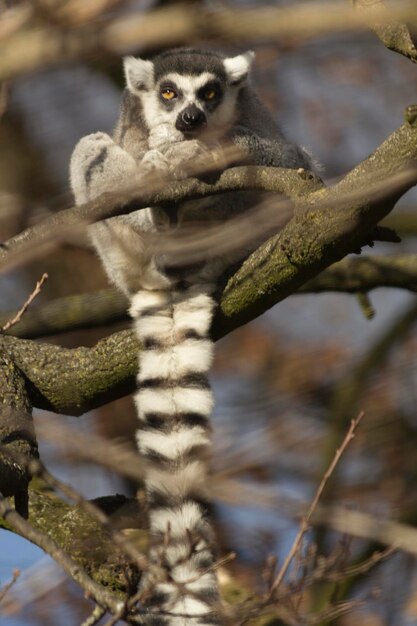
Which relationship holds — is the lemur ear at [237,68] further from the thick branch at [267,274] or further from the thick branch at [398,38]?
the thick branch at [398,38]

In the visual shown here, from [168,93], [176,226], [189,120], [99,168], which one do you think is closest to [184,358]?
[176,226]

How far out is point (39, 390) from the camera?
4.10m

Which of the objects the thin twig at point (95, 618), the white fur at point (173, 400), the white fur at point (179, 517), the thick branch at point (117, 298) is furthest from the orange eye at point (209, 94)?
the thin twig at point (95, 618)

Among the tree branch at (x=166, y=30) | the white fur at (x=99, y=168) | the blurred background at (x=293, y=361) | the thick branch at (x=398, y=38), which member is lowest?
the blurred background at (x=293, y=361)

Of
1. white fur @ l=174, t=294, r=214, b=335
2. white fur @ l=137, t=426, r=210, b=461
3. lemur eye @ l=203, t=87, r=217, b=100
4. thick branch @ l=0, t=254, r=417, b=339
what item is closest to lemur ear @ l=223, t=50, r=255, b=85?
lemur eye @ l=203, t=87, r=217, b=100

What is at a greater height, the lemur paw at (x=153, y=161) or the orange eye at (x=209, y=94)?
the lemur paw at (x=153, y=161)

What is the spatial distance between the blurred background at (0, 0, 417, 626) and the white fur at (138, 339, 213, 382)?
0.18 meters

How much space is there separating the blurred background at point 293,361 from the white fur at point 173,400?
0.57 feet

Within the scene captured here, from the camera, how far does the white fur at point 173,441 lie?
4066mm

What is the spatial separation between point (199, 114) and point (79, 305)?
1.20 meters

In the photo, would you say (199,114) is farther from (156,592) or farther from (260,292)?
(156,592)

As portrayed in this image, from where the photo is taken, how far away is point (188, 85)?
509 cm

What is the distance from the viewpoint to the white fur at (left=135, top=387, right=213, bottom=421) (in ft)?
13.7

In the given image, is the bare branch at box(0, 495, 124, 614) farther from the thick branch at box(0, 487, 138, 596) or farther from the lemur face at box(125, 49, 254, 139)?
the lemur face at box(125, 49, 254, 139)
